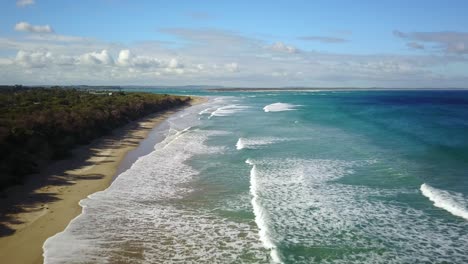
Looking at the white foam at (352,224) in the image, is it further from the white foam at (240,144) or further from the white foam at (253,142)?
the white foam at (253,142)

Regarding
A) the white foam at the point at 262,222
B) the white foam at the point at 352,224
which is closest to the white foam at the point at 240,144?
the white foam at the point at 352,224

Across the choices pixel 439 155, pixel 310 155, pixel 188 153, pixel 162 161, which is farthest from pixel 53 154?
pixel 439 155

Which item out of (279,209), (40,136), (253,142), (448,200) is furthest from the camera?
(253,142)

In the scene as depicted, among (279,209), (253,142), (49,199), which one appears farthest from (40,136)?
(279,209)

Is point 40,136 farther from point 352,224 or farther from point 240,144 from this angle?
point 352,224

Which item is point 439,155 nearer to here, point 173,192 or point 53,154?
point 173,192

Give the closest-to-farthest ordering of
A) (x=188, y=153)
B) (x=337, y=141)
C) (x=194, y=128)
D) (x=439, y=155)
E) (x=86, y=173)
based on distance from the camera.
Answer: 1. (x=86, y=173)
2. (x=439, y=155)
3. (x=188, y=153)
4. (x=337, y=141)
5. (x=194, y=128)
